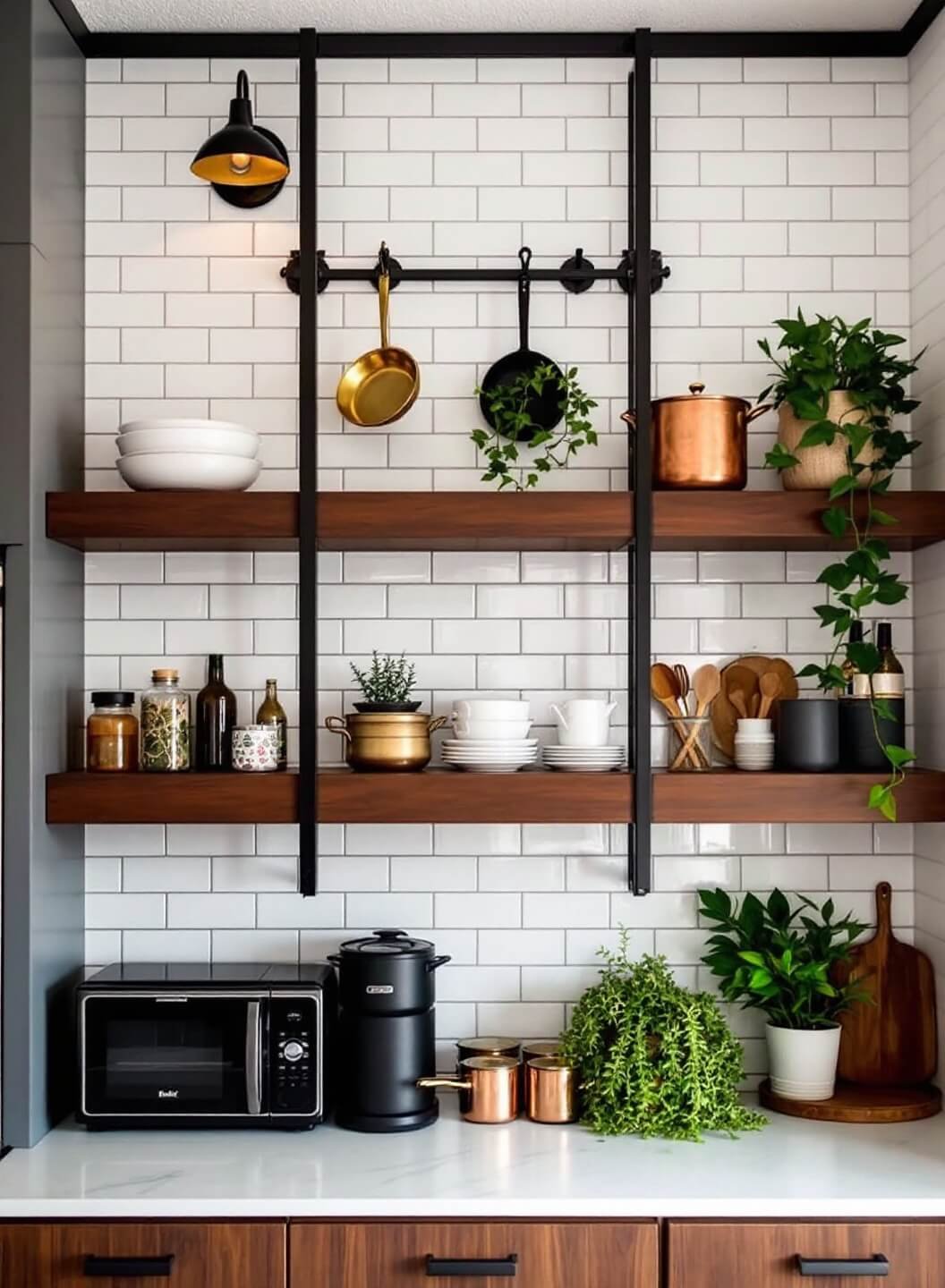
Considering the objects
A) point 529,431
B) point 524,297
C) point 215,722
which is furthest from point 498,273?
point 215,722

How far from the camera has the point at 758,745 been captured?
2.79m

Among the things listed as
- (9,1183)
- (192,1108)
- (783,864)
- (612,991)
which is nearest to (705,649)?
(783,864)

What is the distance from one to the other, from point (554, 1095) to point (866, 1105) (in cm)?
62

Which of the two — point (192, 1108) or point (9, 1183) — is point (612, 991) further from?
point (9, 1183)

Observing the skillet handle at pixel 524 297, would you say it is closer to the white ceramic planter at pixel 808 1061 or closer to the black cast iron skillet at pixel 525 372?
the black cast iron skillet at pixel 525 372

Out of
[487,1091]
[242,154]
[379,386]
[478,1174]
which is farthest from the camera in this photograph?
[379,386]

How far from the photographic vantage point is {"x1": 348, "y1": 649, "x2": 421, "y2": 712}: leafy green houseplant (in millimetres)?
2738

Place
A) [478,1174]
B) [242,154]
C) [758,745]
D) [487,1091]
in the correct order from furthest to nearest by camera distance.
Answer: [758,745] < [487,1091] < [242,154] < [478,1174]

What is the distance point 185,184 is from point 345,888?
5.14ft

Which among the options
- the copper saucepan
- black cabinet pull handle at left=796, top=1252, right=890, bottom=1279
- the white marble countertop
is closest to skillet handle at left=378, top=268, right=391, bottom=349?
the copper saucepan

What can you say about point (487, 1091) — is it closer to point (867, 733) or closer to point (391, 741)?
point (391, 741)

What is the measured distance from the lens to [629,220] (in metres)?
3.00

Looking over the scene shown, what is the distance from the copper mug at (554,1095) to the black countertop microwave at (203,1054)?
409 millimetres

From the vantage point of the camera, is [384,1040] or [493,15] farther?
[493,15]
